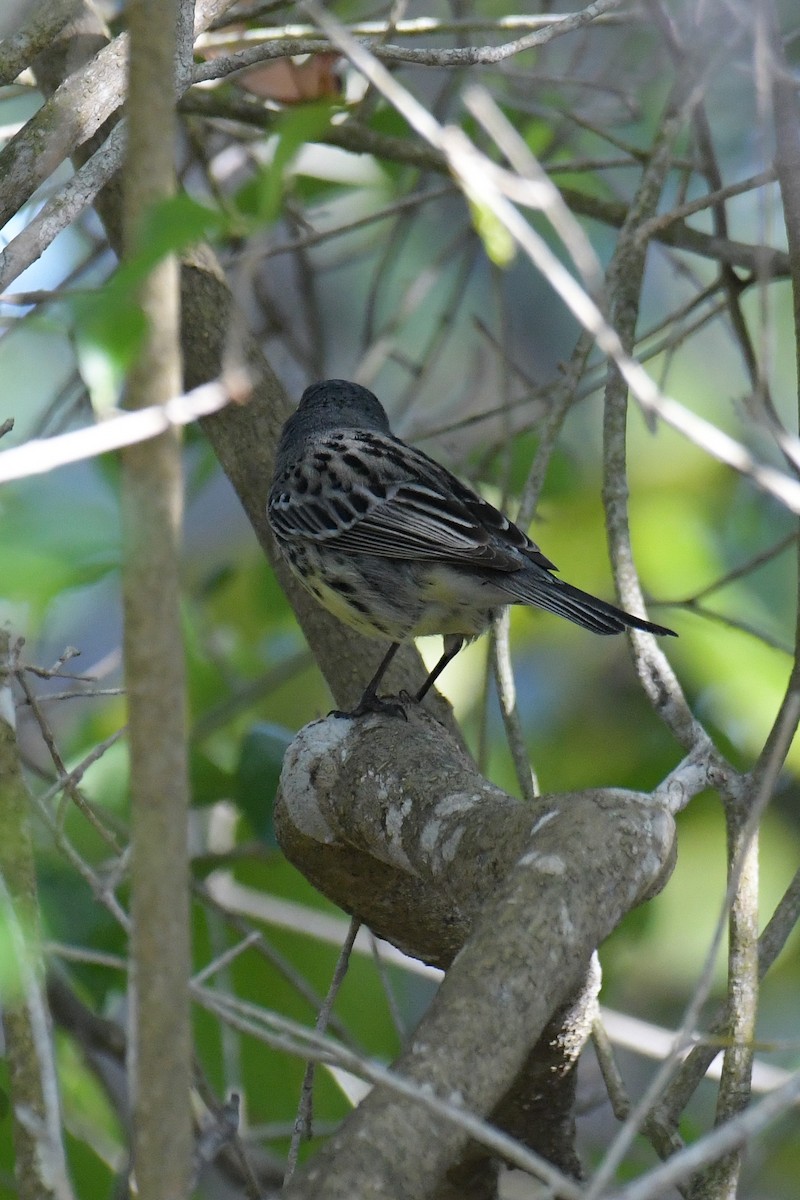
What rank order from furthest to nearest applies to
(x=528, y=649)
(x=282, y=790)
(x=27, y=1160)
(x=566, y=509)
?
1. (x=528, y=649)
2. (x=566, y=509)
3. (x=282, y=790)
4. (x=27, y=1160)

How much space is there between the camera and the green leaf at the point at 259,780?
11.5 feet

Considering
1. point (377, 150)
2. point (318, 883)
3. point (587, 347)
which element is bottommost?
point (318, 883)

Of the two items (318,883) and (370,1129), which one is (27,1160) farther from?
(318,883)

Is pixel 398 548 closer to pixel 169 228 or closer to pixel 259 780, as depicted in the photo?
pixel 259 780

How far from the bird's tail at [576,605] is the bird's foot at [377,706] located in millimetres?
467

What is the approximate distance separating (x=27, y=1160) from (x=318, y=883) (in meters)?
1.33

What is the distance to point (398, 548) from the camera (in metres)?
4.02

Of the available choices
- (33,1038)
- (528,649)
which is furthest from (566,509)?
(33,1038)

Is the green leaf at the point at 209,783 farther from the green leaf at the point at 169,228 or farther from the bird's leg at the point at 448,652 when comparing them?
the green leaf at the point at 169,228

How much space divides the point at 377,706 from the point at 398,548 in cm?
74

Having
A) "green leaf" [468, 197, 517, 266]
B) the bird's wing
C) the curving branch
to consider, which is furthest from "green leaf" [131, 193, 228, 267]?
the bird's wing

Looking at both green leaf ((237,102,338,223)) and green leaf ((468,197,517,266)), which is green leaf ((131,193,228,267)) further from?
green leaf ((468,197,517,266))

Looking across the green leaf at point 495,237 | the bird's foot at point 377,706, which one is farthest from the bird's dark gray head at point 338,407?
the green leaf at point 495,237

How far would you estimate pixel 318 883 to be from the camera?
118 inches
